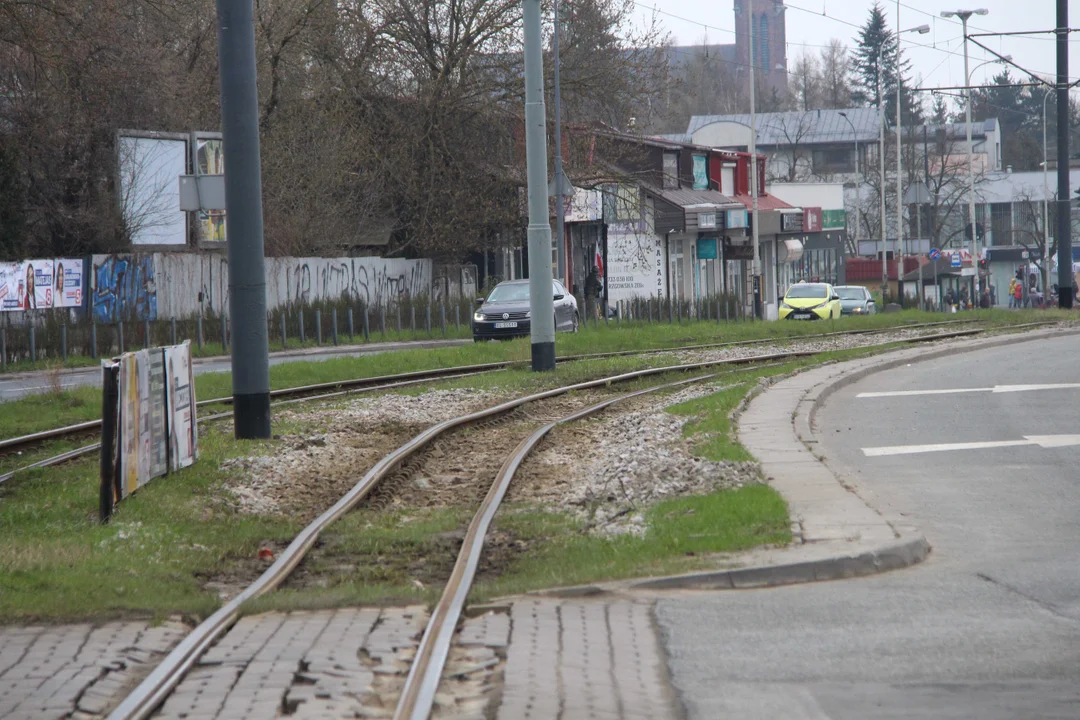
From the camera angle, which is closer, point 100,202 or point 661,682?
point 661,682

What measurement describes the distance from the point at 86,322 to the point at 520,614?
2506 cm

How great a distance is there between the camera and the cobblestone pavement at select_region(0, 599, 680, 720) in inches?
191

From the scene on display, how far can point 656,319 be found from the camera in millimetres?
40250

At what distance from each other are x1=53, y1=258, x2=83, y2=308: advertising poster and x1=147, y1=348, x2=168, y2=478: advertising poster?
21266 mm

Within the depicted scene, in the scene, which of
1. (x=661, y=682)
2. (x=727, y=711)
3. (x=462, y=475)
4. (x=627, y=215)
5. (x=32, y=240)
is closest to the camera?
(x=727, y=711)

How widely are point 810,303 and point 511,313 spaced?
17354 mm

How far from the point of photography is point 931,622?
5996mm

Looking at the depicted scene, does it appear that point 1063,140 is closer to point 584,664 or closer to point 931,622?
point 931,622

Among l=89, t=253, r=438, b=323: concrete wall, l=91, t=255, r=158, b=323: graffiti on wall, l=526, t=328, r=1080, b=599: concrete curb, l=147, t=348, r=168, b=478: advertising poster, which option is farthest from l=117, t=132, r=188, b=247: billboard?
l=526, t=328, r=1080, b=599: concrete curb

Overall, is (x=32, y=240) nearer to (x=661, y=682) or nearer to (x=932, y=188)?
(x=661, y=682)

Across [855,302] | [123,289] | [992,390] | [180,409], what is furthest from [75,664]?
[855,302]

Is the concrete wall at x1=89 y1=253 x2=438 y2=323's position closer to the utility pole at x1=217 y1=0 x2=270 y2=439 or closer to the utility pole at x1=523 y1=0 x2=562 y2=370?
the utility pole at x1=523 y1=0 x2=562 y2=370

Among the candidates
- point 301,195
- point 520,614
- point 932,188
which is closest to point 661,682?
point 520,614

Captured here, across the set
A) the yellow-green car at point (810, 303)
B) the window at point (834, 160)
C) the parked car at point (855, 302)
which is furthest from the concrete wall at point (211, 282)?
the window at point (834, 160)
